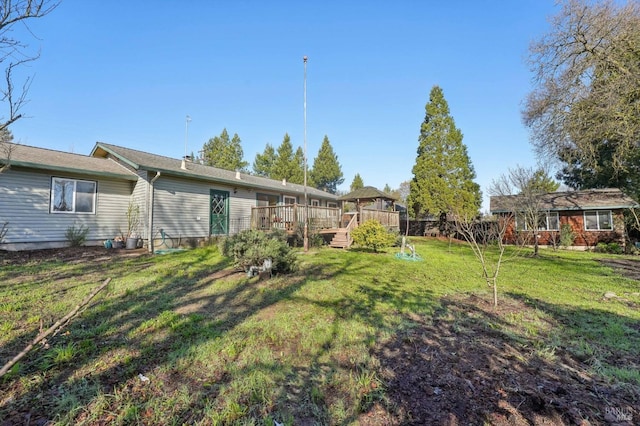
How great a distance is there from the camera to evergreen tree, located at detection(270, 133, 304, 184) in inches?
1427

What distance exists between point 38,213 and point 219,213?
19.9 feet

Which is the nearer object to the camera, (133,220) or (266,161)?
(133,220)

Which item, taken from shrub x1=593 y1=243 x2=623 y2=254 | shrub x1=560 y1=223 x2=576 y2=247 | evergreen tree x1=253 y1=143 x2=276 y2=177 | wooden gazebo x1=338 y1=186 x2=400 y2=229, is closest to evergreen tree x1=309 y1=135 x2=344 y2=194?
evergreen tree x1=253 y1=143 x2=276 y2=177

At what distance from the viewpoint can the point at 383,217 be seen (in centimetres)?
1451

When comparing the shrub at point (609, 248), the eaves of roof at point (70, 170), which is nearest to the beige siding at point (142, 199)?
the eaves of roof at point (70, 170)

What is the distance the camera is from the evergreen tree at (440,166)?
2180cm

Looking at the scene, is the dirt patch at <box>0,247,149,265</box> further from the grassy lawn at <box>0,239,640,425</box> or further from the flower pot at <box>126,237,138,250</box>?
the grassy lawn at <box>0,239,640,425</box>

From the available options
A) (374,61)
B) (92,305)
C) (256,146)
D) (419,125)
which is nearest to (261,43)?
(374,61)

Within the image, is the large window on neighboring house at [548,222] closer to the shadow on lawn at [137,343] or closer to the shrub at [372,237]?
the shrub at [372,237]

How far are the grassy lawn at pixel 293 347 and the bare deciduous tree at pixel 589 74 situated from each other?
8.43m

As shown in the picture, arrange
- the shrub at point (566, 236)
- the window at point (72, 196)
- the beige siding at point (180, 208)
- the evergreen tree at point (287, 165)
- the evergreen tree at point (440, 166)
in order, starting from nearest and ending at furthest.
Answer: the window at point (72, 196) < the beige siding at point (180, 208) < the shrub at point (566, 236) < the evergreen tree at point (440, 166) < the evergreen tree at point (287, 165)

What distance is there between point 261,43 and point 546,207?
18.3 meters

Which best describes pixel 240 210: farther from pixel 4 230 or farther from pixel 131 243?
pixel 4 230

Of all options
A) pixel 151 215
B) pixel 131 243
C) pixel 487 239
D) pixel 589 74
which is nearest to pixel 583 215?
pixel 589 74
